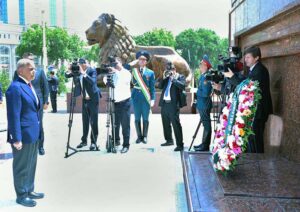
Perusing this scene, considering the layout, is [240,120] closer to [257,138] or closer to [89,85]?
[257,138]

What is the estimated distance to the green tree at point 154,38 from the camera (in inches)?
2384

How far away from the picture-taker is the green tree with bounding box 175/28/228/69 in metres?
63.0

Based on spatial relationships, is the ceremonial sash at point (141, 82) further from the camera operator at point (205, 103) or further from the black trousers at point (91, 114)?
the camera operator at point (205, 103)

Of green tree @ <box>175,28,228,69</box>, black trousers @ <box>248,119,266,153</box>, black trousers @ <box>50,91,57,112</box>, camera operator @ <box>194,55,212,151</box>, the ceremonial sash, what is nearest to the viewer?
black trousers @ <box>248,119,266,153</box>

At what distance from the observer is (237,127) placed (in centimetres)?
364

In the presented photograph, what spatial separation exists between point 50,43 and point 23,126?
4574cm

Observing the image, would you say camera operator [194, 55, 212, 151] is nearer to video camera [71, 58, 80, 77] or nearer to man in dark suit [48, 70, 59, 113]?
video camera [71, 58, 80, 77]

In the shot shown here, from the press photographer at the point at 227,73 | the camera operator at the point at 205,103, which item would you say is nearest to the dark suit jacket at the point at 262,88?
the press photographer at the point at 227,73

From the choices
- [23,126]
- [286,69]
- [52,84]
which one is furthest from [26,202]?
[52,84]

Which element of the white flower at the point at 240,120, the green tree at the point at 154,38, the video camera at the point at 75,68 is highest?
the green tree at the point at 154,38

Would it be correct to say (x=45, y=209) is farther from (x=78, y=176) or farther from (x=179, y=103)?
(x=179, y=103)

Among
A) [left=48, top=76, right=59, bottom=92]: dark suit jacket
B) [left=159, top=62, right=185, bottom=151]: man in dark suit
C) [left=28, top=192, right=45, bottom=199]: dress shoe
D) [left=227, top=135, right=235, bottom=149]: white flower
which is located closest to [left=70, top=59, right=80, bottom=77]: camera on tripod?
[left=159, top=62, right=185, bottom=151]: man in dark suit

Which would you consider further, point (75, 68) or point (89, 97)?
point (89, 97)

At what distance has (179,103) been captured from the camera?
7242mm
